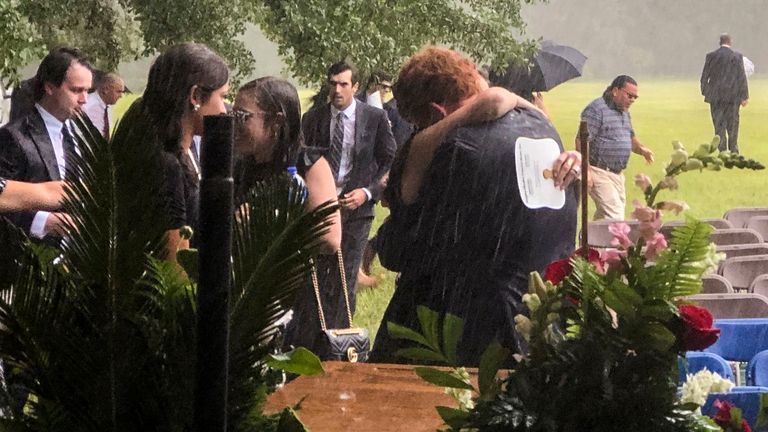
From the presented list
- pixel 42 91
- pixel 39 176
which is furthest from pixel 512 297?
pixel 42 91

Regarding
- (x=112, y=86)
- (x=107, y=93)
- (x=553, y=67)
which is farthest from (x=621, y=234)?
(x=553, y=67)

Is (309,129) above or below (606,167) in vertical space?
above

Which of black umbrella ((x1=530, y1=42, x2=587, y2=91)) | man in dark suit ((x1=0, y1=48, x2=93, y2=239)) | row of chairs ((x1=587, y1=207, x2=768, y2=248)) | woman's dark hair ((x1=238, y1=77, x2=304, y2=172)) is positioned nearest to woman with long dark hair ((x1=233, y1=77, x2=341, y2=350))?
woman's dark hair ((x1=238, y1=77, x2=304, y2=172))

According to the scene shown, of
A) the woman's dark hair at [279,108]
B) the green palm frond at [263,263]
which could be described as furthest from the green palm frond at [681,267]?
the woman's dark hair at [279,108]

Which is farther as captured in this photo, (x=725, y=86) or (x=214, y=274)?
(x=725, y=86)

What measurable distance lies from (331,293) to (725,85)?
842cm

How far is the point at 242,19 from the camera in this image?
739 cm

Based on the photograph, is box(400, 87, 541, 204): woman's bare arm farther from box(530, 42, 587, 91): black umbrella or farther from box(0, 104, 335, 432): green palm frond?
box(530, 42, 587, 91): black umbrella

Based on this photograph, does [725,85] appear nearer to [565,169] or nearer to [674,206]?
[565,169]

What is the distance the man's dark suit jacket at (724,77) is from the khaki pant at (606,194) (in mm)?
3446

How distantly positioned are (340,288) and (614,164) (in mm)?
4498

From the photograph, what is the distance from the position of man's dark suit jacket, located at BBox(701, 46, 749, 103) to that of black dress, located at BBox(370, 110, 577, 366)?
27.4 feet

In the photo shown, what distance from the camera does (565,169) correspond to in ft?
7.12

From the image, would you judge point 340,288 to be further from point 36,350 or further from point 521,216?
point 36,350
